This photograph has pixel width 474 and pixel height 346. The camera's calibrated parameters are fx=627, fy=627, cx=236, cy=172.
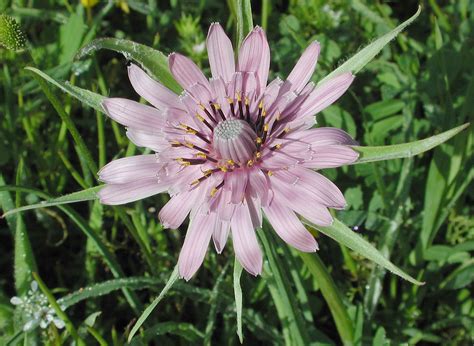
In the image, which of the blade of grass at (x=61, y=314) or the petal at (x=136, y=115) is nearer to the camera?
the petal at (x=136, y=115)

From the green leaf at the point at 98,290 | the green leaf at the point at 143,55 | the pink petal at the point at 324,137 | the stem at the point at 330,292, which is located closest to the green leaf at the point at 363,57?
the pink petal at the point at 324,137

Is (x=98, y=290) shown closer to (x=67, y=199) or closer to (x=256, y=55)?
(x=67, y=199)

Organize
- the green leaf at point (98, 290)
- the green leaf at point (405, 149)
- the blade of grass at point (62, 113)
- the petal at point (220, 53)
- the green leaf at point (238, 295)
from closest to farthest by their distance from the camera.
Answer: the green leaf at point (405, 149) < the green leaf at point (238, 295) < the petal at point (220, 53) < the blade of grass at point (62, 113) < the green leaf at point (98, 290)

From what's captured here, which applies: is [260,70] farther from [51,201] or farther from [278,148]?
[51,201]

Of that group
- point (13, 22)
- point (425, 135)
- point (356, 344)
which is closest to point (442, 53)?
point (425, 135)

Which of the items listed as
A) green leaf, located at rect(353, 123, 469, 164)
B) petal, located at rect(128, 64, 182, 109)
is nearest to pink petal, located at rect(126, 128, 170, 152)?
petal, located at rect(128, 64, 182, 109)

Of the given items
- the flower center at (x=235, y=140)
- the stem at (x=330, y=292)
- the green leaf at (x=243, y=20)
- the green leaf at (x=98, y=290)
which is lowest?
the stem at (x=330, y=292)

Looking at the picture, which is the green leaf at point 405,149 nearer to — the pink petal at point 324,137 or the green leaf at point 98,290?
the pink petal at point 324,137
